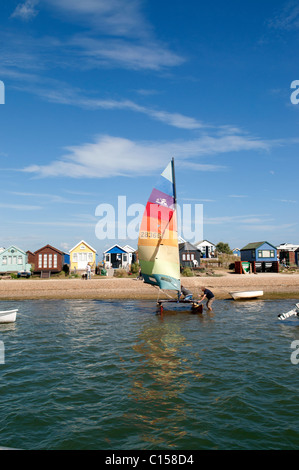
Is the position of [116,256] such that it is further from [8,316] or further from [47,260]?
[8,316]

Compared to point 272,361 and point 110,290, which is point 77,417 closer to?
point 272,361

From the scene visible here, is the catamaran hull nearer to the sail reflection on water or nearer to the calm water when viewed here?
the calm water

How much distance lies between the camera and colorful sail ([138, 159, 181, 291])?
2517cm

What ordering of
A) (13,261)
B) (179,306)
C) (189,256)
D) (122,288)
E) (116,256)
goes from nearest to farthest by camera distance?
(179,306), (122,288), (13,261), (189,256), (116,256)

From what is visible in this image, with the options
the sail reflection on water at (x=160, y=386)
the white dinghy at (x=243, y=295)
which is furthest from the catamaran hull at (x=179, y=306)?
the white dinghy at (x=243, y=295)

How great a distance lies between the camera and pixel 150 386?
11.7 metres

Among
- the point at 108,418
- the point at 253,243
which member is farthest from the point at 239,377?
the point at 253,243

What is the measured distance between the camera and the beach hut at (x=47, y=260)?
173 ft

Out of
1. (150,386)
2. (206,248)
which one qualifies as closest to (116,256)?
(206,248)

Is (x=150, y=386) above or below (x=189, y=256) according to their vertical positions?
below

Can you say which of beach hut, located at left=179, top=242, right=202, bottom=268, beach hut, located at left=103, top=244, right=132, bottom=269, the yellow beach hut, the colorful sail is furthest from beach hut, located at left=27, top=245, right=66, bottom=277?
the colorful sail

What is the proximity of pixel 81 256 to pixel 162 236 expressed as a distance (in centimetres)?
3199

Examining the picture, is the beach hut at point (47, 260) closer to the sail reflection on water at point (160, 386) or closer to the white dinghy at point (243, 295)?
the white dinghy at point (243, 295)
